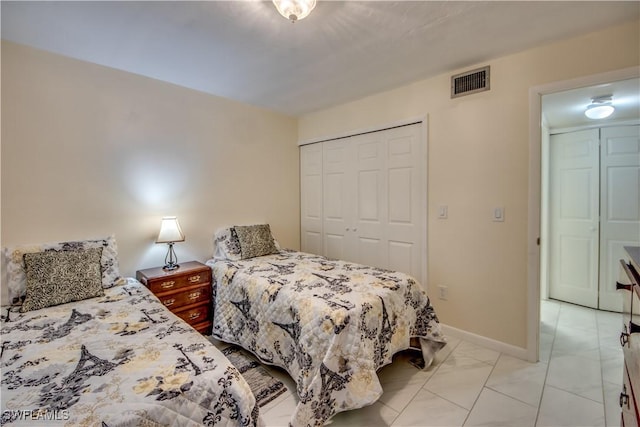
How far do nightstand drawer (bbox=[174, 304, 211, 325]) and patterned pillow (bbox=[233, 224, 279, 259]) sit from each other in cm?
59

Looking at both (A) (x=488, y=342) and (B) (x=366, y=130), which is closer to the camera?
(A) (x=488, y=342)

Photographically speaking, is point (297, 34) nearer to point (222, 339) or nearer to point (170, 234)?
point (170, 234)

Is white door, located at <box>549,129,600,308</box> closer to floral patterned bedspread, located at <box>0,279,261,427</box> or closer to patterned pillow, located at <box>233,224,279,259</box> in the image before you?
patterned pillow, located at <box>233,224,279,259</box>

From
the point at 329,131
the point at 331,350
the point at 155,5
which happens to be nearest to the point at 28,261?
the point at 155,5

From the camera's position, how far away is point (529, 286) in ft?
7.12

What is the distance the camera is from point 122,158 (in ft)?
8.00

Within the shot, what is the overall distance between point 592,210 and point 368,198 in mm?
2465

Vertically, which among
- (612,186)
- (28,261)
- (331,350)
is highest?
(612,186)

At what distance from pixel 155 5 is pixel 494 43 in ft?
7.28

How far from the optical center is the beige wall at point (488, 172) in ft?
6.58

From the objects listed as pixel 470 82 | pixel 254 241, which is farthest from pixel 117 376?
pixel 470 82

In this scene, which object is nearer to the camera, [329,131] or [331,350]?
[331,350]

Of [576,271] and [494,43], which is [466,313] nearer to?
[576,271]

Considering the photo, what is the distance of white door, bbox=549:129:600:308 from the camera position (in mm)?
3127
